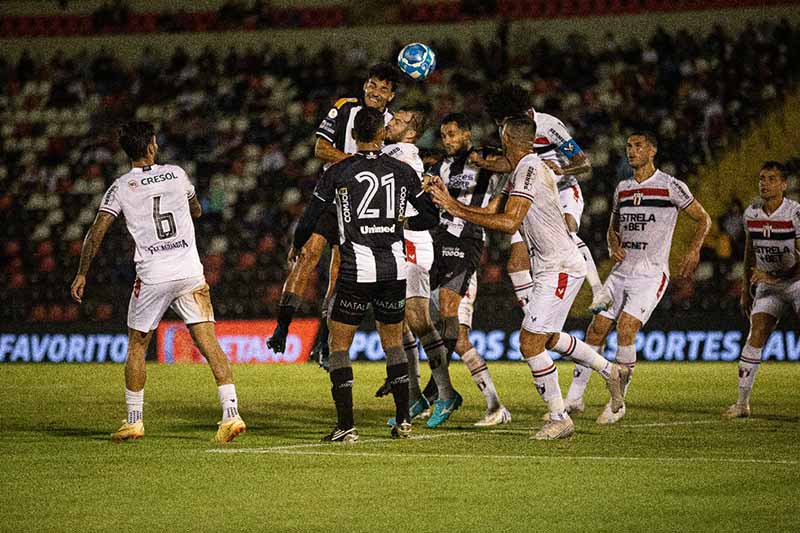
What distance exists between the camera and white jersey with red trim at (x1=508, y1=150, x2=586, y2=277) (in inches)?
418

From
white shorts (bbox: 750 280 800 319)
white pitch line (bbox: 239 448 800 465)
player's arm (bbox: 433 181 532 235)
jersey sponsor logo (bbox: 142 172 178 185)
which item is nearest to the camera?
white pitch line (bbox: 239 448 800 465)

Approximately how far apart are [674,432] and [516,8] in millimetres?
21345

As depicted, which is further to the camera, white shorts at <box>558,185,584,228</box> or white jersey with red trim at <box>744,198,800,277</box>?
white shorts at <box>558,185,584,228</box>

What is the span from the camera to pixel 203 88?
31812 millimetres

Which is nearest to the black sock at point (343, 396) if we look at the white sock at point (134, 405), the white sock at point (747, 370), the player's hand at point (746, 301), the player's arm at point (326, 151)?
the white sock at point (134, 405)

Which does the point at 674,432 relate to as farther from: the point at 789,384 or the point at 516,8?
the point at 516,8

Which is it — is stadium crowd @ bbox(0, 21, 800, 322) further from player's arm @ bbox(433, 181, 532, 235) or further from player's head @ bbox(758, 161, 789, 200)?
player's arm @ bbox(433, 181, 532, 235)

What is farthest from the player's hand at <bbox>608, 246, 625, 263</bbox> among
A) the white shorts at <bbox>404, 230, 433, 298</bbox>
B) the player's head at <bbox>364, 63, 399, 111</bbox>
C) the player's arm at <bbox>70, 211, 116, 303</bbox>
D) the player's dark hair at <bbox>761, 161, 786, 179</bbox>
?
the player's arm at <bbox>70, 211, 116, 303</bbox>

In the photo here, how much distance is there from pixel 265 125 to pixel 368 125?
64.9 feet

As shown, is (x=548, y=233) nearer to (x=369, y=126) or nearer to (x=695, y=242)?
(x=369, y=126)

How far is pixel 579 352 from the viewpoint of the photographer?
11.2 metres

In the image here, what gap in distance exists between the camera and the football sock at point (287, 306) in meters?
11.3

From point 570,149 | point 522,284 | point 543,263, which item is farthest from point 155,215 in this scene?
point 522,284

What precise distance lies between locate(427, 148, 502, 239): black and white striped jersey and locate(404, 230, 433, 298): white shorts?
0.52 m
